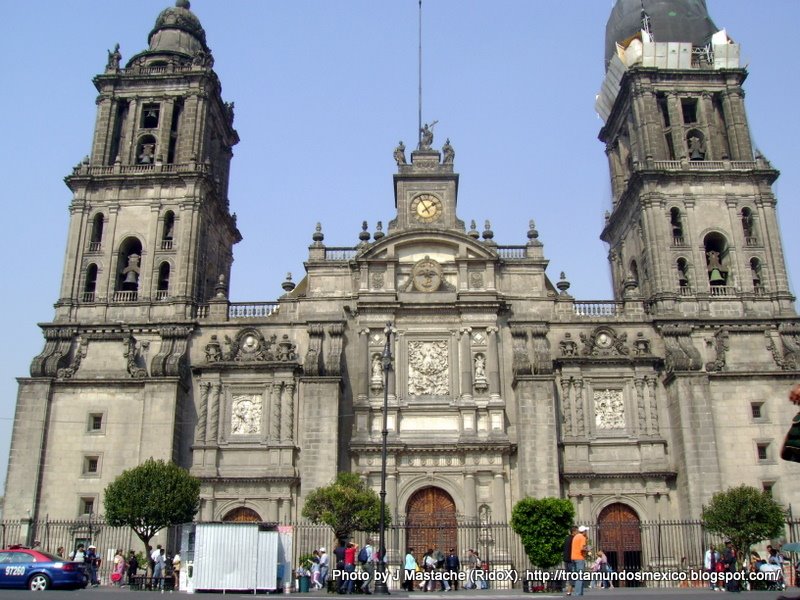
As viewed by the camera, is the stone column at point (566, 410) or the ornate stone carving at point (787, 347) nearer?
the stone column at point (566, 410)

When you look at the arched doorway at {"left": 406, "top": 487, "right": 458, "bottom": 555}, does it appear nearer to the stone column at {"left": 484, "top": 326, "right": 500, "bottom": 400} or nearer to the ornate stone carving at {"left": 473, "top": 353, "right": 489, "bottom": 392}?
the ornate stone carving at {"left": 473, "top": 353, "right": 489, "bottom": 392}

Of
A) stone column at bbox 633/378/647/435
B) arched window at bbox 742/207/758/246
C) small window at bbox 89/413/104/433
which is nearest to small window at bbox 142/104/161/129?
small window at bbox 89/413/104/433

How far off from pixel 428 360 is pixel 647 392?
8810 millimetres

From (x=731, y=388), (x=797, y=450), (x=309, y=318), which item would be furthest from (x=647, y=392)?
(x=797, y=450)

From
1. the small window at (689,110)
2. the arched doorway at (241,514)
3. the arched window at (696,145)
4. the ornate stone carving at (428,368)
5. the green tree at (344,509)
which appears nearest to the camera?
the green tree at (344,509)

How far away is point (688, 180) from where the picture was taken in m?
36.1

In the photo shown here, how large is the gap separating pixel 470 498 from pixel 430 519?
1.77m

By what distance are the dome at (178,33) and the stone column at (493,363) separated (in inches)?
804

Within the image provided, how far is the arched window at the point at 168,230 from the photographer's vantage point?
116 ft

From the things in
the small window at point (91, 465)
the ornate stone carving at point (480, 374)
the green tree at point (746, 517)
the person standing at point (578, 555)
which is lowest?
the person standing at point (578, 555)

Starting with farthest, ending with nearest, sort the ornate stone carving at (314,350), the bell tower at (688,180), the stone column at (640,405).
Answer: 1. the bell tower at (688,180)
2. the stone column at (640,405)
3. the ornate stone carving at (314,350)

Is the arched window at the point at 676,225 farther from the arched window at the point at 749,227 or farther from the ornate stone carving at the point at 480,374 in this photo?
the ornate stone carving at the point at 480,374

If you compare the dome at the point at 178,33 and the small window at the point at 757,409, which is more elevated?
the dome at the point at 178,33

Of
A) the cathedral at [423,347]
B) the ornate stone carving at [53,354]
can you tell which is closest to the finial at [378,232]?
the cathedral at [423,347]
